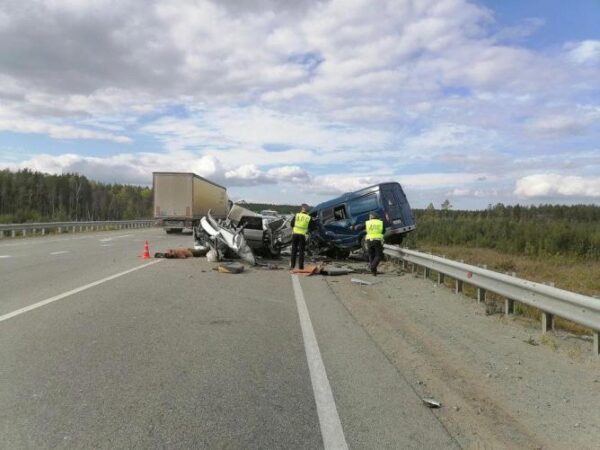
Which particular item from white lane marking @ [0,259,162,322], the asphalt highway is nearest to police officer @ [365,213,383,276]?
the asphalt highway

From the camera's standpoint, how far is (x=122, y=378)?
504cm

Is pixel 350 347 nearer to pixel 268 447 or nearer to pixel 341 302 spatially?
pixel 268 447

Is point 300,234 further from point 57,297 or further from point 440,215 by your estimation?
point 440,215

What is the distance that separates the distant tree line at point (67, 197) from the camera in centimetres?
10638

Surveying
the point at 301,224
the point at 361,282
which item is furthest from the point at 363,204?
the point at 361,282

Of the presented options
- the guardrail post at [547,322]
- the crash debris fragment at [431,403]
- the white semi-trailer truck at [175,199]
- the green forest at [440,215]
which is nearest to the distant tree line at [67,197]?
the green forest at [440,215]

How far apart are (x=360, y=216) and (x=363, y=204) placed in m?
0.40

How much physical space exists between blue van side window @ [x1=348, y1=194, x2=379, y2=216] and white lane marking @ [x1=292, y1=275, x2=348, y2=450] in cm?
1021

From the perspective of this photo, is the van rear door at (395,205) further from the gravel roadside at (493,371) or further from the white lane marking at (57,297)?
the white lane marking at (57,297)

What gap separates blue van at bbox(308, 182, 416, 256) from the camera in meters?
17.6

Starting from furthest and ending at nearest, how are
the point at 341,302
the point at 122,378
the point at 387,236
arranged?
the point at 387,236 → the point at 341,302 → the point at 122,378

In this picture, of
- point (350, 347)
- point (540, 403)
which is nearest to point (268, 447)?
point (540, 403)

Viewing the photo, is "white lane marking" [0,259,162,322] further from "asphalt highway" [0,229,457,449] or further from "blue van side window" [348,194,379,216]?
"blue van side window" [348,194,379,216]

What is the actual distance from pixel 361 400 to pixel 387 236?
13402mm
